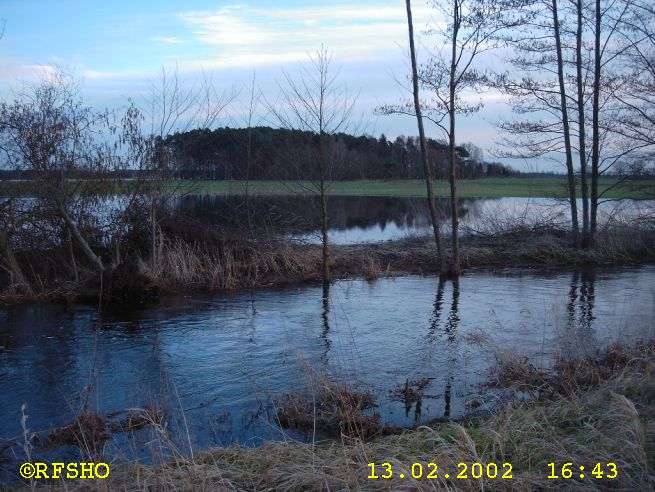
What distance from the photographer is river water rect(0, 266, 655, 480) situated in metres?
7.60

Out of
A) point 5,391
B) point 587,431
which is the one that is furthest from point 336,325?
point 587,431

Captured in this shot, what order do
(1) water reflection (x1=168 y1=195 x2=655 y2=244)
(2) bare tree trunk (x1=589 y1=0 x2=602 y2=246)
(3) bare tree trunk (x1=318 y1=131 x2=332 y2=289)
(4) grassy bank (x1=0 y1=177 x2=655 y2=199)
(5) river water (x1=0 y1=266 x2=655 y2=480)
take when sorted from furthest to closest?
1. (2) bare tree trunk (x1=589 y1=0 x2=602 y2=246)
2. (1) water reflection (x1=168 y1=195 x2=655 y2=244)
3. (4) grassy bank (x1=0 y1=177 x2=655 y2=199)
4. (3) bare tree trunk (x1=318 y1=131 x2=332 y2=289)
5. (5) river water (x1=0 y1=266 x2=655 y2=480)

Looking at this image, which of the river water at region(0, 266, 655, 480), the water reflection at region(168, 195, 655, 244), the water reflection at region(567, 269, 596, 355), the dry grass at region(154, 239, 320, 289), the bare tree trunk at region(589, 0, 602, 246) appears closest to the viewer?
the river water at region(0, 266, 655, 480)

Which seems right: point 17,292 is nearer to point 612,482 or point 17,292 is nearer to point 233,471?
point 233,471

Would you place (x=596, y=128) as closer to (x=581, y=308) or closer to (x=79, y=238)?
(x=581, y=308)

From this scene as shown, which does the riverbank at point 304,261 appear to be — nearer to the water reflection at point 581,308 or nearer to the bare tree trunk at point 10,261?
the bare tree trunk at point 10,261

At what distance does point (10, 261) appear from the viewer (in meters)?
14.7

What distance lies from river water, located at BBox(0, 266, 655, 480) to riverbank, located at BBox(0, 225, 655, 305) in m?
0.76

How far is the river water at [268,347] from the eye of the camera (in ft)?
24.9

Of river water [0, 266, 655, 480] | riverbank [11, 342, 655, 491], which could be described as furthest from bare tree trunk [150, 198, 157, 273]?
riverbank [11, 342, 655, 491]

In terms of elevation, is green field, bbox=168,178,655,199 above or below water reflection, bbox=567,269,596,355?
above

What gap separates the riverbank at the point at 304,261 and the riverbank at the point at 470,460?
8.21m

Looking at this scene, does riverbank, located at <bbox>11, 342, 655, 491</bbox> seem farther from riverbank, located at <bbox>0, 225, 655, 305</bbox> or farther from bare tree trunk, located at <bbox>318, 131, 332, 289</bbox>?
bare tree trunk, located at <bbox>318, 131, 332, 289</bbox>

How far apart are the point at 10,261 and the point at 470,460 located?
41.6 feet
